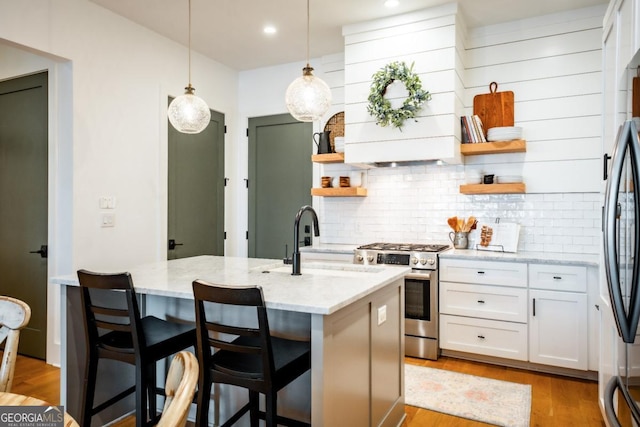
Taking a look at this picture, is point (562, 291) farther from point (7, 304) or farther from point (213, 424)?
point (7, 304)

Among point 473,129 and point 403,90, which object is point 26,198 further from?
point 473,129

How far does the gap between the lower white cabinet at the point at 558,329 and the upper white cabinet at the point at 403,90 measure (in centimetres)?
139

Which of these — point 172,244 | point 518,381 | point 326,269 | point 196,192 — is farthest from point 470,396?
point 196,192

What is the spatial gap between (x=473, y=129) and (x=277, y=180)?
232 cm

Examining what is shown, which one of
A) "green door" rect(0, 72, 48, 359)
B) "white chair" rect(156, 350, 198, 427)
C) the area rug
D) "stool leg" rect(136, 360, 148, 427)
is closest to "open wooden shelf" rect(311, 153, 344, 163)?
the area rug

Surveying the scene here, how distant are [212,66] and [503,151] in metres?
3.31

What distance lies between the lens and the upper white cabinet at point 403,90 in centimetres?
371

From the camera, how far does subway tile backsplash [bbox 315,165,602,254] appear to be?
3.75 metres

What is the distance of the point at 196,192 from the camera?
476cm

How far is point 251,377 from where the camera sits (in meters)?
1.72

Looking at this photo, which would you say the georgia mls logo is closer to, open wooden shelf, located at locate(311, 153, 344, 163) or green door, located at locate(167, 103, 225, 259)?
A: green door, located at locate(167, 103, 225, 259)

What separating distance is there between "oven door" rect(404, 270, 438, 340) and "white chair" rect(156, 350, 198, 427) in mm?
3025

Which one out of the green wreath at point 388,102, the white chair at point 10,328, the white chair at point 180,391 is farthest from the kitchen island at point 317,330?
the green wreath at point 388,102

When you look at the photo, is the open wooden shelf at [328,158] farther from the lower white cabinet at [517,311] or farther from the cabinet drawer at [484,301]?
the cabinet drawer at [484,301]
